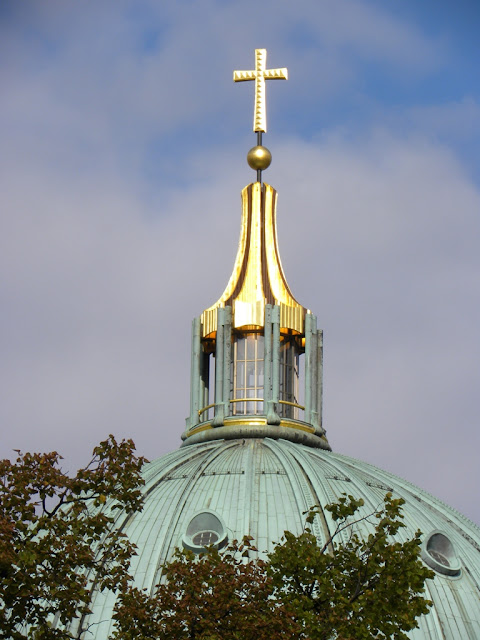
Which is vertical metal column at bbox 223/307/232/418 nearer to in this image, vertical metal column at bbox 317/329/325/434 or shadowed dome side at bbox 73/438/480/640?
shadowed dome side at bbox 73/438/480/640

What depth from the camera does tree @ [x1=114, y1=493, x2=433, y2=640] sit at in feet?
139

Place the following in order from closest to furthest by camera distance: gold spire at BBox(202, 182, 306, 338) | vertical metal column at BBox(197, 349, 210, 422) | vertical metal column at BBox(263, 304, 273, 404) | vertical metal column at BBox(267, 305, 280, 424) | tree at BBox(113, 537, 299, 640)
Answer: tree at BBox(113, 537, 299, 640) < vertical metal column at BBox(267, 305, 280, 424) < vertical metal column at BBox(263, 304, 273, 404) < gold spire at BBox(202, 182, 306, 338) < vertical metal column at BBox(197, 349, 210, 422)

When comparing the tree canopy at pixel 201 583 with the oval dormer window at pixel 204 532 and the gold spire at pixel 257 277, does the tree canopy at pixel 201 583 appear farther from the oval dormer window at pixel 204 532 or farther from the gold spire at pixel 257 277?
the gold spire at pixel 257 277

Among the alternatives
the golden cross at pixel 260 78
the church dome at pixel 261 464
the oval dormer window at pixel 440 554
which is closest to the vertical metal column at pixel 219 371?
the church dome at pixel 261 464

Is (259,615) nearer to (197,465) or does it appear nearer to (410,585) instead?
(410,585)

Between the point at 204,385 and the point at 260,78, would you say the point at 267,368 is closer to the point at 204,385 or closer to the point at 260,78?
the point at 204,385

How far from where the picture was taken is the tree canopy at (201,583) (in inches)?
1670

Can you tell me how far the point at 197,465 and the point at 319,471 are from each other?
4521 mm

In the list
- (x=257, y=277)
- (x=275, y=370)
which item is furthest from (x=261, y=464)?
(x=257, y=277)

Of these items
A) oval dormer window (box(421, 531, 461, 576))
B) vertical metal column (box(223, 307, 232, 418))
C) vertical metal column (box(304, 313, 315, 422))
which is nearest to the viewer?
oval dormer window (box(421, 531, 461, 576))

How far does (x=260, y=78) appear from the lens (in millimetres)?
73688

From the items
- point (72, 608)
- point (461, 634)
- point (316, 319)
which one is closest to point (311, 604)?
point (72, 608)

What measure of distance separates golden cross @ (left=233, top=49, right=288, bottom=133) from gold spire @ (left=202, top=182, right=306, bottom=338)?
2.80 metres

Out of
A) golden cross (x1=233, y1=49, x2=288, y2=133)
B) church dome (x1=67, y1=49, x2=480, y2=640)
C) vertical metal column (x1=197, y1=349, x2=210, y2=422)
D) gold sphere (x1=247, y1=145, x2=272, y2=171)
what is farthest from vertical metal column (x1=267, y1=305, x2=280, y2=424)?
golden cross (x1=233, y1=49, x2=288, y2=133)
